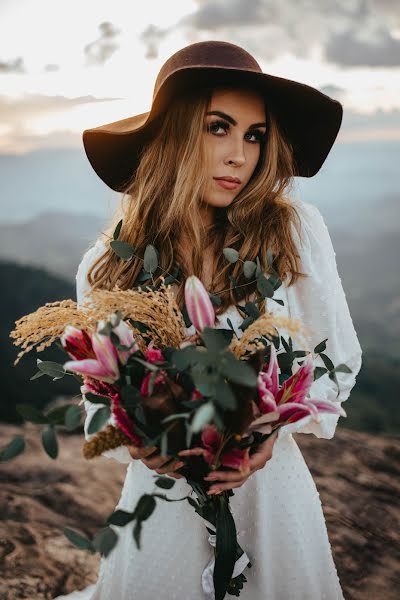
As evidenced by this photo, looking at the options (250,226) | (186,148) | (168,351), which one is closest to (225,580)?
(168,351)

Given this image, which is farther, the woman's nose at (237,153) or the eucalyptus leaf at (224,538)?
the woman's nose at (237,153)

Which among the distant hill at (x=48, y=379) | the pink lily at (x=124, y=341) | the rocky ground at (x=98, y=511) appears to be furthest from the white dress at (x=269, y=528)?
the distant hill at (x=48, y=379)

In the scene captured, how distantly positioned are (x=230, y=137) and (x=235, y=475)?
0.97m

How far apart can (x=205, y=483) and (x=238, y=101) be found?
104cm

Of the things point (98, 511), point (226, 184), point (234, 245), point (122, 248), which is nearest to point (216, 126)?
point (226, 184)

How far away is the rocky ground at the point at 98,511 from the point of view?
2273mm

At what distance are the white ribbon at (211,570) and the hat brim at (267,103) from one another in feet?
3.82

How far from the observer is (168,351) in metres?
1.03

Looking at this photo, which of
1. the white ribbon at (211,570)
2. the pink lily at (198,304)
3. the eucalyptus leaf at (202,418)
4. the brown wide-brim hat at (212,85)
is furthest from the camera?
the brown wide-brim hat at (212,85)

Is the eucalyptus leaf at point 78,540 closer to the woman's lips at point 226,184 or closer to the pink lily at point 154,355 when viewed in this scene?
the pink lily at point 154,355

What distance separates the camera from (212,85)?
1.58 meters

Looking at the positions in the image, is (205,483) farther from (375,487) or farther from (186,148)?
(375,487)

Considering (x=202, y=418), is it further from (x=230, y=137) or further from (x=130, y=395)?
(x=230, y=137)

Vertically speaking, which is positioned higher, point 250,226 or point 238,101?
point 238,101
